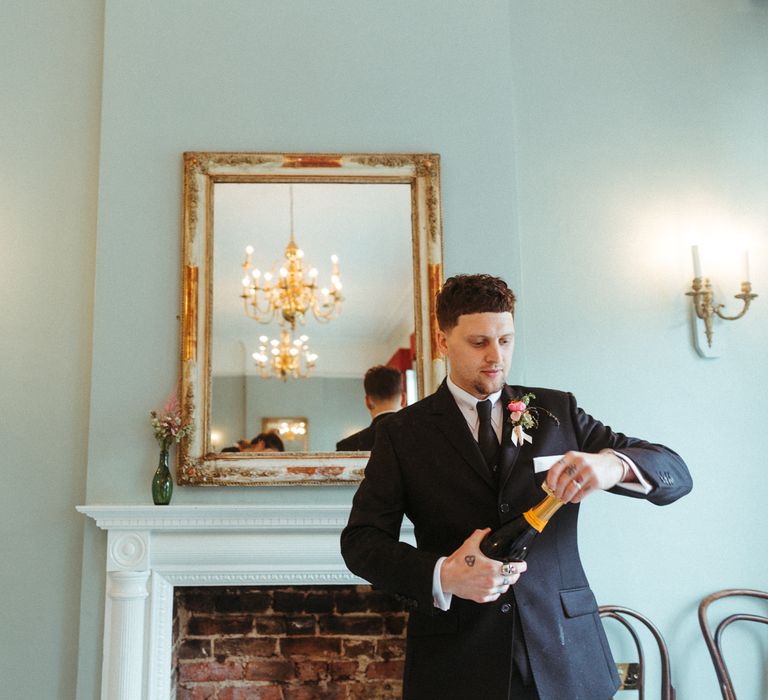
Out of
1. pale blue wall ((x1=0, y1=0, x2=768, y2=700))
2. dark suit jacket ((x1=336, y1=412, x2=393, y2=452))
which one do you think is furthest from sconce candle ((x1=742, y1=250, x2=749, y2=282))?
dark suit jacket ((x1=336, y1=412, x2=393, y2=452))

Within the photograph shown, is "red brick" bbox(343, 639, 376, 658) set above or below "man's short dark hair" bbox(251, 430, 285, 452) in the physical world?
below

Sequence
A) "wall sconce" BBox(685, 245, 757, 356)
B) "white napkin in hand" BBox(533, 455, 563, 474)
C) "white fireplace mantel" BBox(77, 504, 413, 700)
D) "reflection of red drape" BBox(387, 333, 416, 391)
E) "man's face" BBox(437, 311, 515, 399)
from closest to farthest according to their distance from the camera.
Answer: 1. "white napkin in hand" BBox(533, 455, 563, 474)
2. "man's face" BBox(437, 311, 515, 399)
3. "white fireplace mantel" BBox(77, 504, 413, 700)
4. "reflection of red drape" BBox(387, 333, 416, 391)
5. "wall sconce" BBox(685, 245, 757, 356)

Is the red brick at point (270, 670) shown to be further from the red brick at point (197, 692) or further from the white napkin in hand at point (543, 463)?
the white napkin in hand at point (543, 463)

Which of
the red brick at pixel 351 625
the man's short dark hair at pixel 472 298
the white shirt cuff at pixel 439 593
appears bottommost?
the red brick at pixel 351 625

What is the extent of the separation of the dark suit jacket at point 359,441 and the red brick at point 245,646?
0.74 metres

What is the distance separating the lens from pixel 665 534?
9.61 feet

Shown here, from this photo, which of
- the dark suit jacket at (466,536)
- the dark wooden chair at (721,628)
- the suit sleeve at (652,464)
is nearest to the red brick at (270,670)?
the dark suit jacket at (466,536)

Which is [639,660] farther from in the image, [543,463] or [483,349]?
[483,349]

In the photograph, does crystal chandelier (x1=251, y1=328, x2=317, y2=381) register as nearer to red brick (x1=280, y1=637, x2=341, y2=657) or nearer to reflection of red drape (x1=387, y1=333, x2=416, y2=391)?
reflection of red drape (x1=387, y1=333, x2=416, y2=391)

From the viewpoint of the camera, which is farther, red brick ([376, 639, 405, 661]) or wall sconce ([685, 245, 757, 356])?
wall sconce ([685, 245, 757, 356])

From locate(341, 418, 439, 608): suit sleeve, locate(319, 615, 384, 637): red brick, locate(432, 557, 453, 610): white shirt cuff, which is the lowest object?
locate(319, 615, 384, 637): red brick

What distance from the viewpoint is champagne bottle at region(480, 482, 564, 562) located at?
145 cm

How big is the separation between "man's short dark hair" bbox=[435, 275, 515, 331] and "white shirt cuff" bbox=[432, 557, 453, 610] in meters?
0.53

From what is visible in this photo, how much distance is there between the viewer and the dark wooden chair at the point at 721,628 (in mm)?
2770
